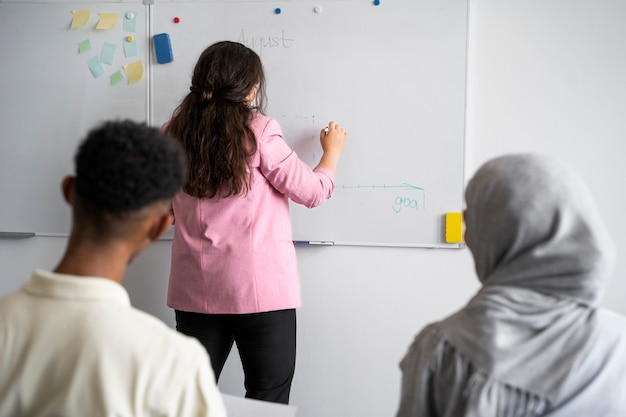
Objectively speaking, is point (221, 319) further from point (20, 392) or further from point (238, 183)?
point (20, 392)

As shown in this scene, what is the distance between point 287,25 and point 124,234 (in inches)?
61.6

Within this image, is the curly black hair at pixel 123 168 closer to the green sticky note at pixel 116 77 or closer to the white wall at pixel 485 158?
the white wall at pixel 485 158

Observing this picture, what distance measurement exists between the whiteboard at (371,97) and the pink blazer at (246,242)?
1.38 ft

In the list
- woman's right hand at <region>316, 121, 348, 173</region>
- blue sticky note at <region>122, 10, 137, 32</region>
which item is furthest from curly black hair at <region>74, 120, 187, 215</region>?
blue sticky note at <region>122, 10, 137, 32</region>

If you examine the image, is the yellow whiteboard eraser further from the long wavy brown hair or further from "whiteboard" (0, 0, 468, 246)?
the long wavy brown hair

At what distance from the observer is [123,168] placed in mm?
871

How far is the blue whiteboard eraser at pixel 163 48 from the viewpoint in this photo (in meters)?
2.35

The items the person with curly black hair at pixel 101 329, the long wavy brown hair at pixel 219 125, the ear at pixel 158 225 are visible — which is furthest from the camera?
the long wavy brown hair at pixel 219 125

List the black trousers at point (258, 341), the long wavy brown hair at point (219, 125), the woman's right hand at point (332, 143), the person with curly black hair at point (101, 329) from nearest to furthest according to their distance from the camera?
the person with curly black hair at point (101, 329) → the long wavy brown hair at point (219, 125) → the black trousers at point (258, 341) → the woman's right hand at point (332, 143)

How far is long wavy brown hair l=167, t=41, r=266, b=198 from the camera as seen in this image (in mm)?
1743

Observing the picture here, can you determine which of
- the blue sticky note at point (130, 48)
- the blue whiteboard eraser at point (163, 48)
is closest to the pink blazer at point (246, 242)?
the blue whiteboard eraser at point (163, 48)

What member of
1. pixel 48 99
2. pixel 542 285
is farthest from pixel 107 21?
pixel 542 285

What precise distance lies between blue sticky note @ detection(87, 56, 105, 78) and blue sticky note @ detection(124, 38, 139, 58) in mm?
125

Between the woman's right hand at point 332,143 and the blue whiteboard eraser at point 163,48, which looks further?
the blue whiteboard eraser at point 163,48
